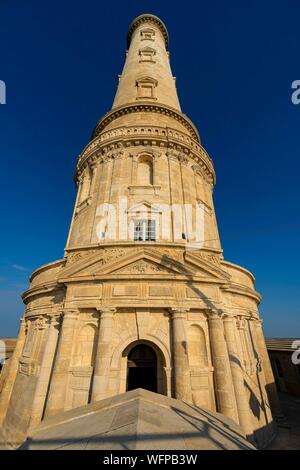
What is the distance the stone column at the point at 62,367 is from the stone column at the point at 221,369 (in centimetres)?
702

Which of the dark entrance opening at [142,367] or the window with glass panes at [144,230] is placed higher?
the window with glass panes at [144,230]

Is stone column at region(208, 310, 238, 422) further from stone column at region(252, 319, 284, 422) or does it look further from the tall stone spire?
the tall stone spire

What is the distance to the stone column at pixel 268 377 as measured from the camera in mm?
13461

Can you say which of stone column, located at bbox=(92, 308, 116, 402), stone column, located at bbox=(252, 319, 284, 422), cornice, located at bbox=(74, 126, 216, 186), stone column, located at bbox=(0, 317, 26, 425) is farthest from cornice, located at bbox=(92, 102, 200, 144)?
stone column, located at bbox=(0, 317, 26, 425)

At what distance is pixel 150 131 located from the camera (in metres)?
17.6

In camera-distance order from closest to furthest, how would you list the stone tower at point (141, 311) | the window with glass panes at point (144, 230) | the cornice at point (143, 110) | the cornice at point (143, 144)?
the stone tower at point (141, 311), the window with glass panes at point (144, 230), the cornice at point (143, 144), the cornice at point (143, 110)

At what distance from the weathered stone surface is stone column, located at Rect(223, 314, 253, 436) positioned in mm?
6091

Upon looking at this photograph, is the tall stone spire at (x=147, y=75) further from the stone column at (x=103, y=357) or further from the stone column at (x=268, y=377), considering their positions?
the stone column at (x=268, y=377)

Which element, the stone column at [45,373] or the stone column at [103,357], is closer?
the stone column at [103,357]

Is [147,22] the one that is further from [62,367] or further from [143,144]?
[62,367]

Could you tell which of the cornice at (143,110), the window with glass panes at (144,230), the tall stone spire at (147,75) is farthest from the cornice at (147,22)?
the window with glass panes at (144,230)

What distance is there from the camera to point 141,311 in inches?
436

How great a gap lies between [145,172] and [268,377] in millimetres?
16787

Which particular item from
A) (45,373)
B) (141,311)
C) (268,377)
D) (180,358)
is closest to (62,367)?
(45,373)
